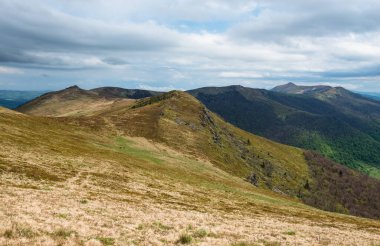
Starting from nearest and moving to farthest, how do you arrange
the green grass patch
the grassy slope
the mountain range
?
the grassy slope < the mountain range < the green grass patch

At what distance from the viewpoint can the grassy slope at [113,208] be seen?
70.9 feet

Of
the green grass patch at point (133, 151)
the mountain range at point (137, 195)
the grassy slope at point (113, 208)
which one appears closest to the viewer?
the grassy slope at point (113, 208)

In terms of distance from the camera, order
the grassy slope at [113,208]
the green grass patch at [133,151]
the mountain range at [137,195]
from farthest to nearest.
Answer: the green grass patch at [133,151], the mountain range at [137,195], the grassy slope at [113,208]

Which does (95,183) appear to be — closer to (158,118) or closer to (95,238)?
(95,238)

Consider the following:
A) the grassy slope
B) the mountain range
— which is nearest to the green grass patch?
the mountain range

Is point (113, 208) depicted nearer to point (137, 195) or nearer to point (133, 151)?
point (137, 195)

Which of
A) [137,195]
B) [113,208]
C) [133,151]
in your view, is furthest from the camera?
[133,151]

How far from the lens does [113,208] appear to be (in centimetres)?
3378

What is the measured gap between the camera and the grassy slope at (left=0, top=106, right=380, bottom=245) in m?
21.6

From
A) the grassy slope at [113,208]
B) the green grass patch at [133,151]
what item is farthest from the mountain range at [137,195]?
the green grass patch at [133,151]

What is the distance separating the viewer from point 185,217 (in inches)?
1348

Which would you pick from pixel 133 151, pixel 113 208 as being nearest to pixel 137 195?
pixel 113 208

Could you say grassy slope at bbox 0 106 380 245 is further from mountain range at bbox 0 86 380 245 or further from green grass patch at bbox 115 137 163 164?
green grass patch at bbox 115 137 163 164

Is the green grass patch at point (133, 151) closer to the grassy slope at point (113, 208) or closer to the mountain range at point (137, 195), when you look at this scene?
the mountain range at point (137, 195)
